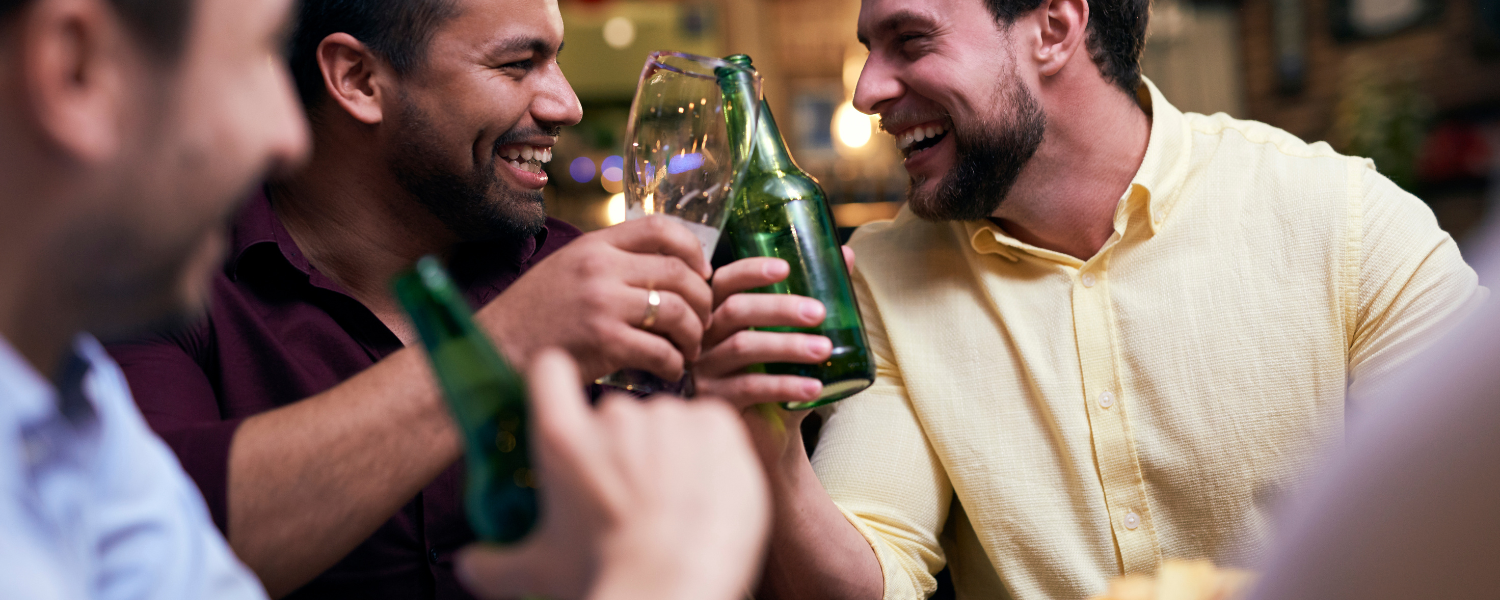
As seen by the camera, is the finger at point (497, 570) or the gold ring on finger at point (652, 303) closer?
the finger at point (497, 570)

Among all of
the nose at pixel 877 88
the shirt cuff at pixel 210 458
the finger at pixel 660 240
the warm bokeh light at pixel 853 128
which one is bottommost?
the warm bokeh light at pixel 853 128

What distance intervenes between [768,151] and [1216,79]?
6185 mm

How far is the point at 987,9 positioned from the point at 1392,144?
14.3 feet

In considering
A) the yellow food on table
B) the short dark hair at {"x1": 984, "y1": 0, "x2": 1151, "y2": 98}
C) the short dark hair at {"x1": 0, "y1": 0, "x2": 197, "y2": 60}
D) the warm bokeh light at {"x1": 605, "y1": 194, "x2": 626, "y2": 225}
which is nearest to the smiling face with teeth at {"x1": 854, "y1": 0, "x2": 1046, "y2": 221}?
the short dark hair at {"x1": 984, "y1": 0, "x2": 1151, "y2": 98}

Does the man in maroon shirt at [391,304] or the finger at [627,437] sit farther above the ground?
the finger at [627,437]

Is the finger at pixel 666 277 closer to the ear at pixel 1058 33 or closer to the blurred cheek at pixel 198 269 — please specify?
the blurred cheek at pixel 198 269

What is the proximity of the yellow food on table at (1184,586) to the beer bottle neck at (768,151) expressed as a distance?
17.8 inches

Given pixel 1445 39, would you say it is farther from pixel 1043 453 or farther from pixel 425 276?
pixel 425 276

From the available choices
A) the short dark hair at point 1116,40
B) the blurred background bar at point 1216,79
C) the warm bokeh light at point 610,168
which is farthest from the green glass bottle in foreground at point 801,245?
the warm bokeh light at point 610,168

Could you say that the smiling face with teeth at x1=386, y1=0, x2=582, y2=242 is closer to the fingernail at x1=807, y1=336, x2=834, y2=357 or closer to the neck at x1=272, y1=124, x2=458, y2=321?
the neck at x1=272, y1=124, x2=458, y2=321

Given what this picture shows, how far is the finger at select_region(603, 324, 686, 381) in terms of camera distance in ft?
2.35

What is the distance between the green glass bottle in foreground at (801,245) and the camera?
80cm

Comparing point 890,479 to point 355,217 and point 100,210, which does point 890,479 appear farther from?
point 100,210

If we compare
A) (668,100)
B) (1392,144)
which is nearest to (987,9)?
(668,100)
